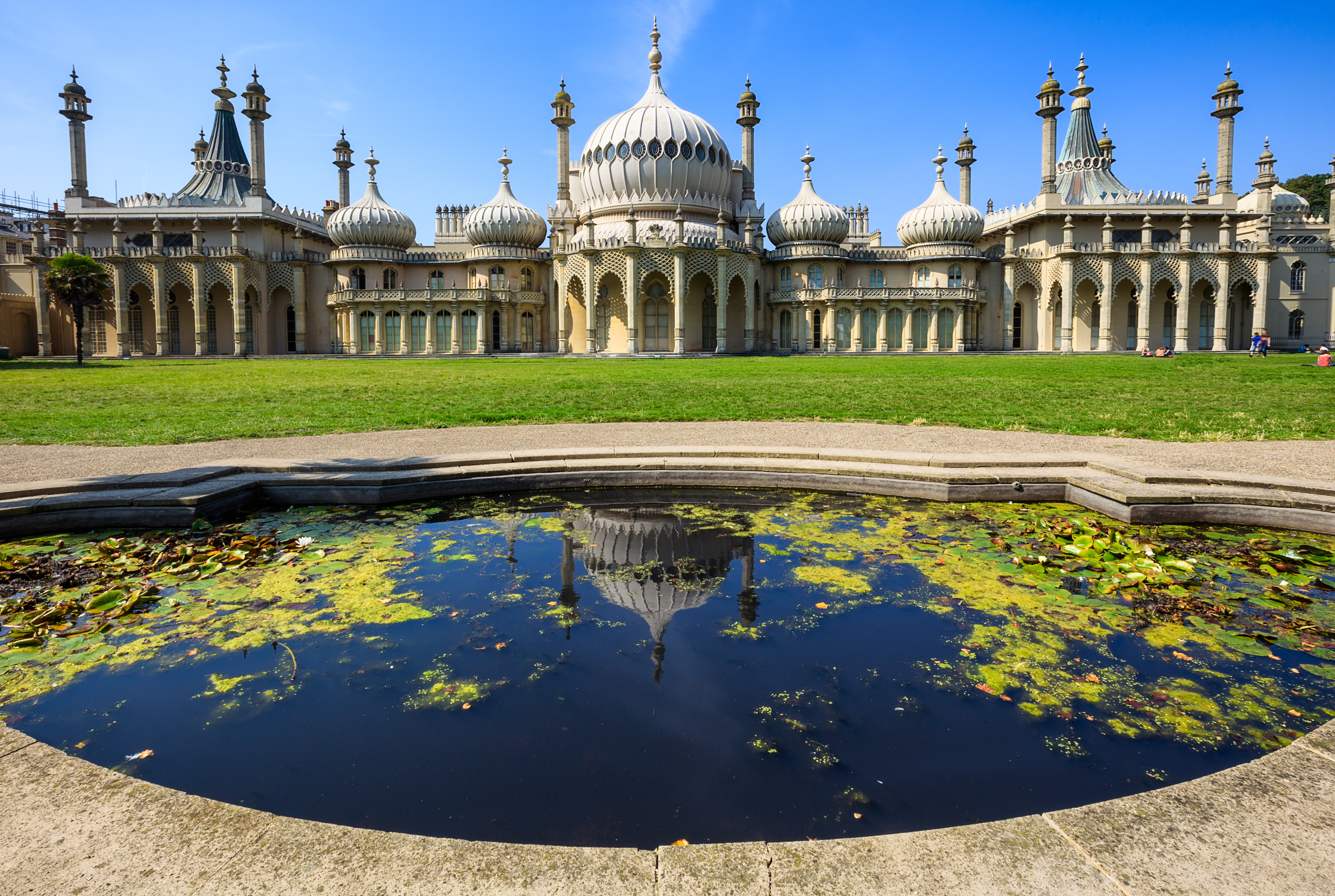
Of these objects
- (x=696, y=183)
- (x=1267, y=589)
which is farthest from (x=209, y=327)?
(x=1267, y=589)

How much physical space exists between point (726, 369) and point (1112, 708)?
76.4 ft

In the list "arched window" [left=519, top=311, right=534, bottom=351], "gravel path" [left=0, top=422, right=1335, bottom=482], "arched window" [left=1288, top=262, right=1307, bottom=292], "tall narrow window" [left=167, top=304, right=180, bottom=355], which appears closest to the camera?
"gravel path" [left=0, top=422, right=1335, bottom=482]

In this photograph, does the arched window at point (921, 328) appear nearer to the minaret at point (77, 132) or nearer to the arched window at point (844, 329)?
the arched window at point (844, 329)

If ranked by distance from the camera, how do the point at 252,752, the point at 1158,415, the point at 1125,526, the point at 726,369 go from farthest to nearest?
the point at 726,369 → the point at 1158,415 → the point at 1125,526 → the point at 252,752

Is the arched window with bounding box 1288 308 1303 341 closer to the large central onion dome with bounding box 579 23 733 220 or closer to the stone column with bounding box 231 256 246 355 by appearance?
the large central onion dome with bounding box 579 23 733 220

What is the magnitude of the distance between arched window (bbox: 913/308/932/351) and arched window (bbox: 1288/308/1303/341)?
22.3 meters

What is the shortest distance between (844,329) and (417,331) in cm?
2377

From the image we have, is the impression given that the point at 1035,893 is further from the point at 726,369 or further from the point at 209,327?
the point at 209,327

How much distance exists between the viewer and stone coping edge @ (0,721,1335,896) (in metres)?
2.12

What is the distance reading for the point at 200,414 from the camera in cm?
1352

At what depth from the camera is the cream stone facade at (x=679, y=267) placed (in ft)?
141

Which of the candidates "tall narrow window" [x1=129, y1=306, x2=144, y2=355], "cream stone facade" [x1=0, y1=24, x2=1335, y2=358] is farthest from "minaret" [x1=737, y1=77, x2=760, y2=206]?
"tall narrow window" [x1=129, y1=306, x2=144, y2=355]

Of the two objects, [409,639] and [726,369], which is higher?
[726,369]

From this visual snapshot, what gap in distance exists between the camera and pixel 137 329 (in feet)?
151
